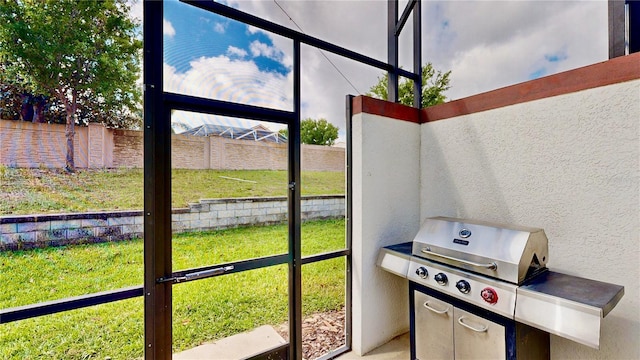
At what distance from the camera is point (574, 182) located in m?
1.97

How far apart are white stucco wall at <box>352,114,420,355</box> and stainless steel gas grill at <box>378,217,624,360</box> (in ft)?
1.49

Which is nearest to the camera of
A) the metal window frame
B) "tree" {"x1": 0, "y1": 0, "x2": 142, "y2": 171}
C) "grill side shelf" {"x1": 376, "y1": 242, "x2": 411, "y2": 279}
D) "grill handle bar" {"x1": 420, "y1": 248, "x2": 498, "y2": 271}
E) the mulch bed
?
"tree" {"x1": 0, "y1": 0, "x2": 142, "y2": 171}

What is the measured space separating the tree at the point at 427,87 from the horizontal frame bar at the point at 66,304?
3106 millimetres

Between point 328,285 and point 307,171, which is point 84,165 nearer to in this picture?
point 307,171

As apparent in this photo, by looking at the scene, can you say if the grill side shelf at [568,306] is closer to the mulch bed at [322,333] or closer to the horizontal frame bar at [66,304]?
the mulch bed at [322,333]

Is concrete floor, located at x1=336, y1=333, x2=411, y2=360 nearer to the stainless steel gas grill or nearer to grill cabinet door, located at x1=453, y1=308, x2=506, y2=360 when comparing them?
the stainless steel gas grill

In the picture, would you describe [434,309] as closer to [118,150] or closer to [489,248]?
[489,248]

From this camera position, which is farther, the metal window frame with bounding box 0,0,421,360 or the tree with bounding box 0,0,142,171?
the metal window frame with bounding box 0,0,421,360

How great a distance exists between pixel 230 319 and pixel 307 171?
144cm

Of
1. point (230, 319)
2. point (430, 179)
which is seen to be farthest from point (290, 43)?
point (230, 319)

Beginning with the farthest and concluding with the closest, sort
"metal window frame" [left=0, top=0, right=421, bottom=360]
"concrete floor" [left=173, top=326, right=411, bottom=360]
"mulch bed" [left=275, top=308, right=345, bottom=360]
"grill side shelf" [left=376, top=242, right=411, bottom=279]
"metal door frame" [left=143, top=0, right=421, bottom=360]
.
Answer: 1. "mulch bed" [left=275, top=308, right=345, bottom=360]
2. "grill side shelf" [left=376, top=242, right=411, bottom=279]
3. "concrete floor" [left=173, top=326, right=411, bottom=360]
4. "metal door frame" [left=143, top=0, right=421, bottom=360]
5. "metal window frame" [left=0, top=0, right=421, bottom=360]

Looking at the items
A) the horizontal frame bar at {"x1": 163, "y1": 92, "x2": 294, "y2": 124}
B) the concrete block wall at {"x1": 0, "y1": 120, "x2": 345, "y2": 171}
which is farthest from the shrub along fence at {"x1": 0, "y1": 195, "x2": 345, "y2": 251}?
the horizontal frame bar at {"x1": 163, "y1": 92, "x2": 294, "y2": 124}

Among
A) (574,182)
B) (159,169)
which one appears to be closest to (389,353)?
(574,182)

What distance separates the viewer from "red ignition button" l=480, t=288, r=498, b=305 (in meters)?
1.72
